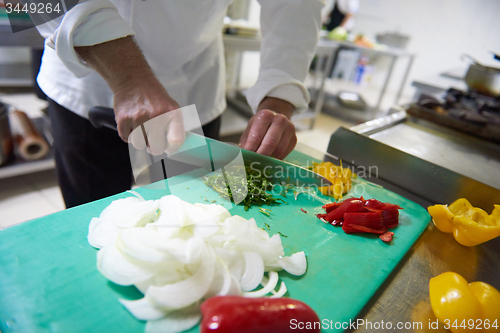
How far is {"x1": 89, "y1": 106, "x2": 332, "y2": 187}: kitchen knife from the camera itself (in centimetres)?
82

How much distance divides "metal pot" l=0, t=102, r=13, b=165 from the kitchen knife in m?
1.21

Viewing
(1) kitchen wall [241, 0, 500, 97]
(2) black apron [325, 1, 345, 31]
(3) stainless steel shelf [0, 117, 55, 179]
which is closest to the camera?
(3) stainless steel shelf [0, 117, 55, 179]

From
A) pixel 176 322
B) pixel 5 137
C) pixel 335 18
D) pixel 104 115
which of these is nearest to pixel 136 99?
pixel 104 115

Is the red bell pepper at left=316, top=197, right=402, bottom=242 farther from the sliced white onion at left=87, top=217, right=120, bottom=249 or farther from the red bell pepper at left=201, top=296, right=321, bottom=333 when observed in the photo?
the sliced white onion at left=87, top=217, right=120, bottom=249

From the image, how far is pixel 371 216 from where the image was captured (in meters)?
0.83

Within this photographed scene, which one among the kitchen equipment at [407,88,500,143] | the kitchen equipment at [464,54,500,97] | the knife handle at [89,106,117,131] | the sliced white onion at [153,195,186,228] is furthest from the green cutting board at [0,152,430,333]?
the kitchen equipment at [464,54,500,97]

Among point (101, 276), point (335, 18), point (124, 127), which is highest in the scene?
point (335, 18)

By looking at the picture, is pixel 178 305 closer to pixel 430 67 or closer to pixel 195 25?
pixel 195 25

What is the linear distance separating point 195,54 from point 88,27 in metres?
0.47

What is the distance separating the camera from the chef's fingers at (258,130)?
96cm

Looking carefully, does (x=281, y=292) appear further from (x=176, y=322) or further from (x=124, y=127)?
(x=124, y=127)

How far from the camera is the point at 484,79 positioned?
1755 mm

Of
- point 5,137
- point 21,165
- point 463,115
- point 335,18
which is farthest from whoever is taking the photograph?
point 335,18

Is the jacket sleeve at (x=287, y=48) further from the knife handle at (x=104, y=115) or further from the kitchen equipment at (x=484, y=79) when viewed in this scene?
the kitchen equipment at (x=484, y=79)
